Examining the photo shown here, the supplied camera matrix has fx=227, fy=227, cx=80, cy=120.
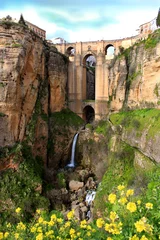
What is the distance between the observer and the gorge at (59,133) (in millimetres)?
16156

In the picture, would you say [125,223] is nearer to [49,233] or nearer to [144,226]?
[144,226]

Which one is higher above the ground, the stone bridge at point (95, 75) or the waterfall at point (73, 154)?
the stone bridge at point (95, 75)

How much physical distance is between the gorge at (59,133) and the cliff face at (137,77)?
3.0 inches

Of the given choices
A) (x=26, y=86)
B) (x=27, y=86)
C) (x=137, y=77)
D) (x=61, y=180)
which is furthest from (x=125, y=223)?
(x=137, y=77)

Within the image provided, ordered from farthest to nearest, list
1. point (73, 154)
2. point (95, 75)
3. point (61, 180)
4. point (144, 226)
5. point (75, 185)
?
point (95, 75) < point (73, 154) < point (61, 180) < point (75, 185) < point (144, 226)

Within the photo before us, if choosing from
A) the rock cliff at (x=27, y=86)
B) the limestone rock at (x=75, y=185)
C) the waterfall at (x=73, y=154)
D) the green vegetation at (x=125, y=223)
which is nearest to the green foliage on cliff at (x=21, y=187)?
the rock cliff at (x=27, y=86)

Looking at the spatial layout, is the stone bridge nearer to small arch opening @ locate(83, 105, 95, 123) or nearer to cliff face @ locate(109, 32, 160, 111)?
small arch opening @ locate(83, 105, 95, 123)

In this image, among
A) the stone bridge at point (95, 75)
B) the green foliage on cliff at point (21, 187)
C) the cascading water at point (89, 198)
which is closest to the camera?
the green foliage on cliff at point (21, 187)

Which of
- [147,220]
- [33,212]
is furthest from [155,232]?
[33,212]

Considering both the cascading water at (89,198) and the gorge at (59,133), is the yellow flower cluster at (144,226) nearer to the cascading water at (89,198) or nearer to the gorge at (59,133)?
the gorge at (59,133)

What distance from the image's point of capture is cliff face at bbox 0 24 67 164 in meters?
18.2

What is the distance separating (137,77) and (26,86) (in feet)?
33.3

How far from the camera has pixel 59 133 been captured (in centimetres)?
2508

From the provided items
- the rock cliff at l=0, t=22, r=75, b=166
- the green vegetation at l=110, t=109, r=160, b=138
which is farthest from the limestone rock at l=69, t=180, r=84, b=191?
the green vegetation at l=110, t=109, r=160, b=138
